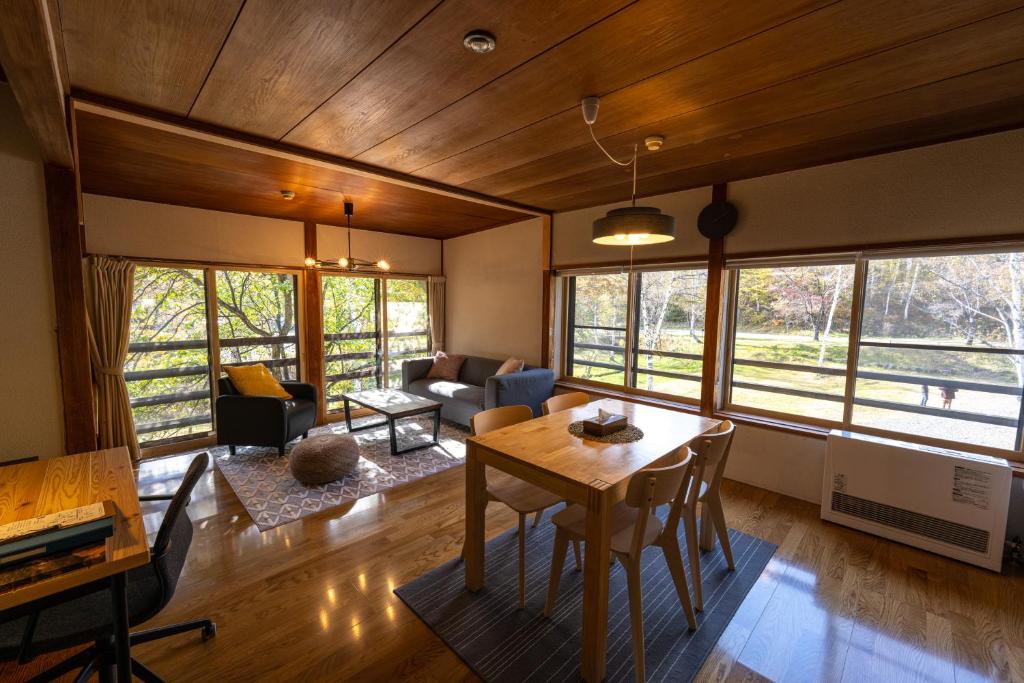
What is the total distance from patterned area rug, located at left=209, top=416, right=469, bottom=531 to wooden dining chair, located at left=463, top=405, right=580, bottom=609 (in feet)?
4.48

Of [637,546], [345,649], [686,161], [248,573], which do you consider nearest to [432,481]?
[248,573]

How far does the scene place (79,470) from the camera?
68.6 inches

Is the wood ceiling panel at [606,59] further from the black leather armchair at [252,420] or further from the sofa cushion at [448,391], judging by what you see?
the sofa cushion at [448,391]

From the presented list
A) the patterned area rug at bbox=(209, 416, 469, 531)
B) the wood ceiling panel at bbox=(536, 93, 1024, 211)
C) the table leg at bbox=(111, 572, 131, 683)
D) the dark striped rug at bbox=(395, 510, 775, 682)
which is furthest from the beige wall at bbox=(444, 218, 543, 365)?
the table leg at bbox=(111, 572, 131, 683)

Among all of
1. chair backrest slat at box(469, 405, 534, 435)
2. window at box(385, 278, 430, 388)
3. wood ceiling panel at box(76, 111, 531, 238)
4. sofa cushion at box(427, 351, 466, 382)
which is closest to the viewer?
chair backrest slat at box(469, 405, 534, 435)

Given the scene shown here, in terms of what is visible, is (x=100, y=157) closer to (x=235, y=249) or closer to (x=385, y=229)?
(x=235, y=249)

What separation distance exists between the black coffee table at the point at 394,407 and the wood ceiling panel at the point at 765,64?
8.28ft

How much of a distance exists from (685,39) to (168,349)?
505 cm

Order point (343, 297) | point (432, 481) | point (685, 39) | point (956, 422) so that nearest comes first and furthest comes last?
point (685, 39) → point (956, 422) → point (432, 481) → point (343, 297)

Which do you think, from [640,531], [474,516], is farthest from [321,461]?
[640,531]

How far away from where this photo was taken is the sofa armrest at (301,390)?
4.52 m

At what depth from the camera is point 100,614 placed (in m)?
1.38

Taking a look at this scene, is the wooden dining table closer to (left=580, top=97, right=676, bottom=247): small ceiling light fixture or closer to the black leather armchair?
(left=580, top=97, right=676, bottom=247): small ceiling light fixture

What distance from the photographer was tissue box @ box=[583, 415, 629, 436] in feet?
7.79
